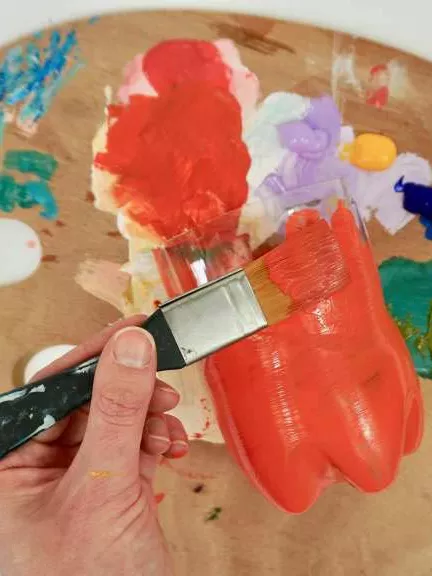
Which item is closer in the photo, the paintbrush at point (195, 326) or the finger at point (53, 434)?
the paintbrush at point (195, 326)

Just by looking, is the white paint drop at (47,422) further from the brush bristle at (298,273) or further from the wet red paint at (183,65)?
the wet red paint at (183,65)

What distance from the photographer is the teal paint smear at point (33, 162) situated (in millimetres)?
734

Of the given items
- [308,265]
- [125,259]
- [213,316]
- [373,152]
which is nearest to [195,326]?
[213,316]

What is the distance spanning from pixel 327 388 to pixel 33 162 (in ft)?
1.34

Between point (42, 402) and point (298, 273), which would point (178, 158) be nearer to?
Answer: point (298, 273)

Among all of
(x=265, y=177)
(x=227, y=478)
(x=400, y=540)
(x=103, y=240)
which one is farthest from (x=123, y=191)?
(x=400, y=540)

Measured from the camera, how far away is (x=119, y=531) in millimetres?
531

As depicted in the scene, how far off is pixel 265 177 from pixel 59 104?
0.82 ft

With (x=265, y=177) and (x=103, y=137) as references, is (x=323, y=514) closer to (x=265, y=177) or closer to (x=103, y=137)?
(x=265, y=177)

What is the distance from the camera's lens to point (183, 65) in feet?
2.43

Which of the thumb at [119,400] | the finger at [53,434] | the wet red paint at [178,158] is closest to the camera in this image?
the thumb at [119,400]

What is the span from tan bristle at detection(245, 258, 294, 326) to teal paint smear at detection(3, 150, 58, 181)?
0.30 meters

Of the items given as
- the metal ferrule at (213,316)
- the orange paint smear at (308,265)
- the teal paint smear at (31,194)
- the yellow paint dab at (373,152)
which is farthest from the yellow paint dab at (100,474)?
the yellow paint dab at (373,152)

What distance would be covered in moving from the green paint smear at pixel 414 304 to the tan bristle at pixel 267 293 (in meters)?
0.22
